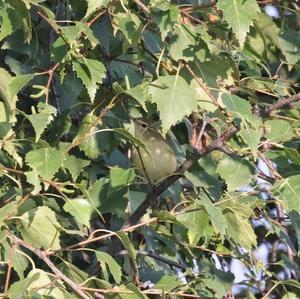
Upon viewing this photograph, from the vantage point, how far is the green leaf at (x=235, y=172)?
149 centimetres

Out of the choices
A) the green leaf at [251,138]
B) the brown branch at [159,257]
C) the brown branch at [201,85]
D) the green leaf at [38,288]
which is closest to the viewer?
the green leaf at [38,288]

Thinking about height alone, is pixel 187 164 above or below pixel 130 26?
below

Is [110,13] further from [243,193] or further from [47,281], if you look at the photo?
Answer: [47,281]

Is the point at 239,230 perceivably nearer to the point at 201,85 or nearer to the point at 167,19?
the point at 201,85

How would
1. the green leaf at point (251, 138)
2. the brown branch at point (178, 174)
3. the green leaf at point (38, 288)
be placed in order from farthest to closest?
the brown branch at point (178, 174) → the green leaf at point (251, 138) → the green leaf at point (38, 288)

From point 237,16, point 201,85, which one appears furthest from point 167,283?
point 237,16

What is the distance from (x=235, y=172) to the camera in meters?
1.50

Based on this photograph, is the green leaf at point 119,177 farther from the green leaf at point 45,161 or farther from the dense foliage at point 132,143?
the green leaf at point 45,161

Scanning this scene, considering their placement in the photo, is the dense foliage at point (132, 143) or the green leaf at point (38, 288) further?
the dense foliage at point (132, 143)

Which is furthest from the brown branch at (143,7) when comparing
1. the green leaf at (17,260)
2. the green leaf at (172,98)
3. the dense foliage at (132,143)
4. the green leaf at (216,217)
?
the green leaf at (17,260)

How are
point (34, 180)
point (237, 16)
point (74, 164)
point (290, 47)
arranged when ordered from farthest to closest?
1. point (290, 47)
2. point (74, 164)
3. point (237, 16)
4. point (34, 180)

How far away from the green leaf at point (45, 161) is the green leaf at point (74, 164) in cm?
20

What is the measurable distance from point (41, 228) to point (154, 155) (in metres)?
0.38

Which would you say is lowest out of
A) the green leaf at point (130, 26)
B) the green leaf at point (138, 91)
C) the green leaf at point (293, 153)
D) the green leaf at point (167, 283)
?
the green leaf at point (167, 283)
